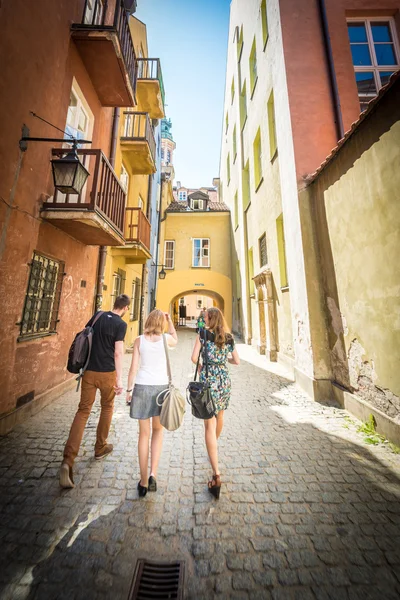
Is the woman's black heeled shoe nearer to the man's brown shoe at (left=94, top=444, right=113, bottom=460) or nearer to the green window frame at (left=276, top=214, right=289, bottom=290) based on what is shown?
the man's brown shoe at (left=94, top=444, right=113, bottom=460)

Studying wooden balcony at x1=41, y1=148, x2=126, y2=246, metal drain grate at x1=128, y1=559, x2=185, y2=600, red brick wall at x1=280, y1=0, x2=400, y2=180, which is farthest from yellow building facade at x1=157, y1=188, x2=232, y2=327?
metal drain grate at x1=128, y1=559, x2=185, y2=600

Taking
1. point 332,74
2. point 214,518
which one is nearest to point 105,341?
point 214,518

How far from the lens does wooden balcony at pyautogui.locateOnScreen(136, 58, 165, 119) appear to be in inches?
370

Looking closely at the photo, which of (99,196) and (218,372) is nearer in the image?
(218,372)

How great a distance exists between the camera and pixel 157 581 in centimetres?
171

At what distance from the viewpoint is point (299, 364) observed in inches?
239

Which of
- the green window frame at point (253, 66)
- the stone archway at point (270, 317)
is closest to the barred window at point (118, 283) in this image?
the stone archway at point (270, 317)

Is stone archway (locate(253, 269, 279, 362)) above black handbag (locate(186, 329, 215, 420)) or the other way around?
above

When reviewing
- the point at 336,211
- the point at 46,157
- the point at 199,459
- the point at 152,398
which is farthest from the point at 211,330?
the point at 46,157

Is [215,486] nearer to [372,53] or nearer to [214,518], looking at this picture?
[214,518]

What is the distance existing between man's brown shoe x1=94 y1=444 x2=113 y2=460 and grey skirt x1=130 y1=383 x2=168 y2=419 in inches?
43.2

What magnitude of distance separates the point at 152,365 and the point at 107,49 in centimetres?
679

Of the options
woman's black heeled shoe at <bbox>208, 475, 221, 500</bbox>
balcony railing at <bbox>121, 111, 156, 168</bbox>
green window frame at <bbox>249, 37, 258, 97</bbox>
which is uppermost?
green window frame at <bbox>249, 37, 258, 97</bbox>

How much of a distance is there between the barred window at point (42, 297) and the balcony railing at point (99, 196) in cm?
108
